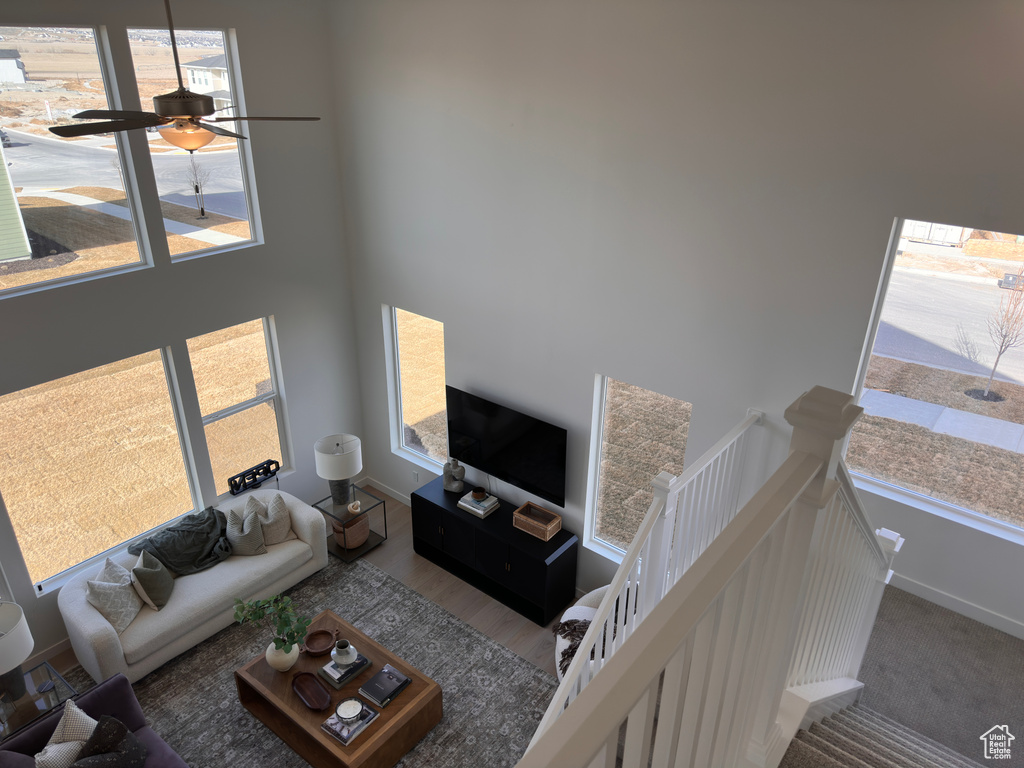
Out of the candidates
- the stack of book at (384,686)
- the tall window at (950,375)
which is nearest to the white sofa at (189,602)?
the stack of book at (384,686)

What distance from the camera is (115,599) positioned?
5.32 m

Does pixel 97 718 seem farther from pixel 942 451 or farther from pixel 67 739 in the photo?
pixel 942 451

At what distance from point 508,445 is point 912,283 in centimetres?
329

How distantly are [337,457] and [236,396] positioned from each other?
1.07 meters

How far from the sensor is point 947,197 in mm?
3717

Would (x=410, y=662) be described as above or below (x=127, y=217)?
below

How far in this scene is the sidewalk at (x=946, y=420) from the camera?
15.3 ft

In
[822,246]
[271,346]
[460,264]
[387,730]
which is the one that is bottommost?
[387,730]

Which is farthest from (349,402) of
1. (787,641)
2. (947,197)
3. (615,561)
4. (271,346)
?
(787,641)

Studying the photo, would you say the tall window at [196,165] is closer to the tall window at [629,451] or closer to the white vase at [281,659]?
the white vase at [281,659]

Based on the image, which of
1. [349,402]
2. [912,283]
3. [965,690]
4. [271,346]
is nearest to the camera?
[912,283]

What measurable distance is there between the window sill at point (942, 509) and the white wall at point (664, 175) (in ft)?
0.48

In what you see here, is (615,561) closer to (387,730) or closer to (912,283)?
(387,730)

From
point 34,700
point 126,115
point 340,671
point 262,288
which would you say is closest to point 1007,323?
point 340,671
